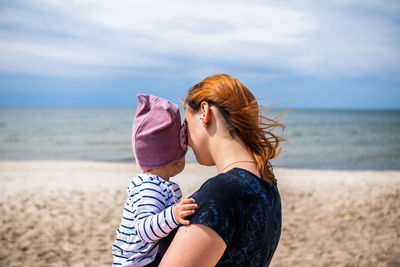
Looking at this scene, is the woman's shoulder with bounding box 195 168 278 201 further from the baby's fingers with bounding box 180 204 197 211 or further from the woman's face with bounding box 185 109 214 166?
the woman's face with bounding box 185 109 214 166

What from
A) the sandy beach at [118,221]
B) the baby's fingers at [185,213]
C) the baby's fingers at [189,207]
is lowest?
the sandy beach at [118,221]

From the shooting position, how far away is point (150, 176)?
190 cm

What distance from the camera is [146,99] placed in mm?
2018

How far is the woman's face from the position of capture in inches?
64.9

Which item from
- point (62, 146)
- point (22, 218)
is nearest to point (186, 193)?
point (22, 218)

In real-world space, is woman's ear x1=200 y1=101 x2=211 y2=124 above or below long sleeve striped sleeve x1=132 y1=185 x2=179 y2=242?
above

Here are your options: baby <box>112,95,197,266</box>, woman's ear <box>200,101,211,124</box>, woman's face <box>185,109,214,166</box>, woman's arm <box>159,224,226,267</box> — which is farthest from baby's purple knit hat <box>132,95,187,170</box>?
woman's arm <box>159,224,226,267</box>

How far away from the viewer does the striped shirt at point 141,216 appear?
68.9 inches

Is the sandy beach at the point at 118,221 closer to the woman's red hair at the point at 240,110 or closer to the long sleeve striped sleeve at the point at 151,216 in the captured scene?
the long sleeve striped sleeve at the point at 151,216

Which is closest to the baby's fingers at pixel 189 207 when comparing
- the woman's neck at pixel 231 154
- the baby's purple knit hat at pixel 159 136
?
the woman's neck at pixel 231 154

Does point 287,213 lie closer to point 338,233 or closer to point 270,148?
point 338,233

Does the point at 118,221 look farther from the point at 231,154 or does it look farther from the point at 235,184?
the point at 235,184

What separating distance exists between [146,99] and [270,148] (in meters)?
0.76

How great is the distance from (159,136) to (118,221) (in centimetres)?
518
